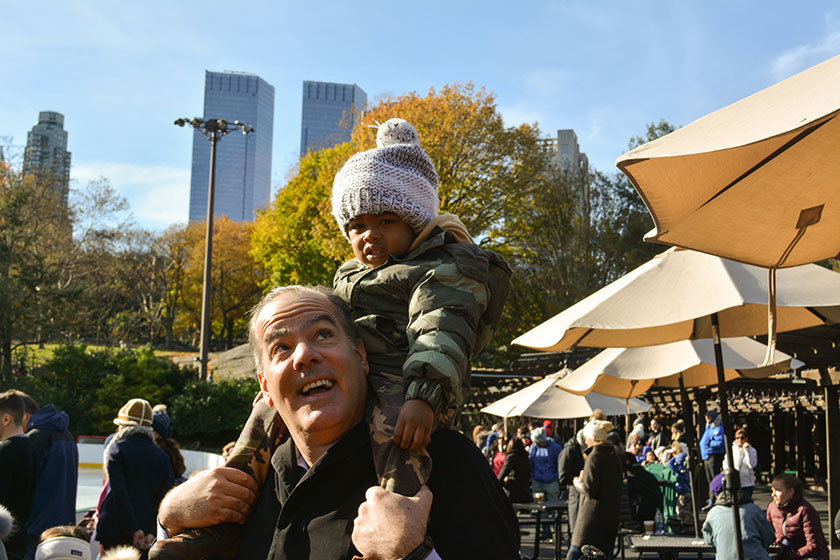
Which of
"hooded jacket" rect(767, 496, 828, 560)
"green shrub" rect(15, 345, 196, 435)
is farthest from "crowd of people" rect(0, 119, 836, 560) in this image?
"green shrub" rect(15, 345, 196, 435)

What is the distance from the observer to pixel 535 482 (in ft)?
48.1

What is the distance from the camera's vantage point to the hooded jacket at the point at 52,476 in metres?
6.19

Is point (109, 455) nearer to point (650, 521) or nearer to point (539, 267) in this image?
point (650, 521)

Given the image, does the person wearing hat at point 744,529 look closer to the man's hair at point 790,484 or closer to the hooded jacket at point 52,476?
the man's hair at point 790,484

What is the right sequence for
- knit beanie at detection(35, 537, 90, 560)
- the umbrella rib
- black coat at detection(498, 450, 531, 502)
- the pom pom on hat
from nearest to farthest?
the umbrella rib, knit beanie at detection(35, 537, 90, 560), black coat at detection(498, 450, 531, 502), the pom pom on hat

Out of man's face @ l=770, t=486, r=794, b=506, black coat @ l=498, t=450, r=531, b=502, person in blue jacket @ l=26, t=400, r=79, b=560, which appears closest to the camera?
person in blue jacket @ l=26, t=400, r=79, b=560

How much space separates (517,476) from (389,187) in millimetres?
11114

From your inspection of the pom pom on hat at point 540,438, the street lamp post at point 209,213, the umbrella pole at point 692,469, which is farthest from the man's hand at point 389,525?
the street lamp post at point 209,213

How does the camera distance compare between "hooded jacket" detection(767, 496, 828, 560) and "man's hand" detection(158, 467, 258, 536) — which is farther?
"hooded jacket" detection(767, 496, 828, 560)

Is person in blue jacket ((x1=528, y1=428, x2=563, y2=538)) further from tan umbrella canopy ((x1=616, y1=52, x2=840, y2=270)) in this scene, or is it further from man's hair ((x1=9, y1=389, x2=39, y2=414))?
tan umbrella canopy ((x1=616, y1=52, x2=840, y2=270))

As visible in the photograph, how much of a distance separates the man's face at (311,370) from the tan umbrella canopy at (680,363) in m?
7.04

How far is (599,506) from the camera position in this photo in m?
9.05

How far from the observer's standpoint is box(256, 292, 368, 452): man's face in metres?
2.22

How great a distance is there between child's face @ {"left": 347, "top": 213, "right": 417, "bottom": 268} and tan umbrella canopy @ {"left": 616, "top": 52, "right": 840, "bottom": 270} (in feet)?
2.61
